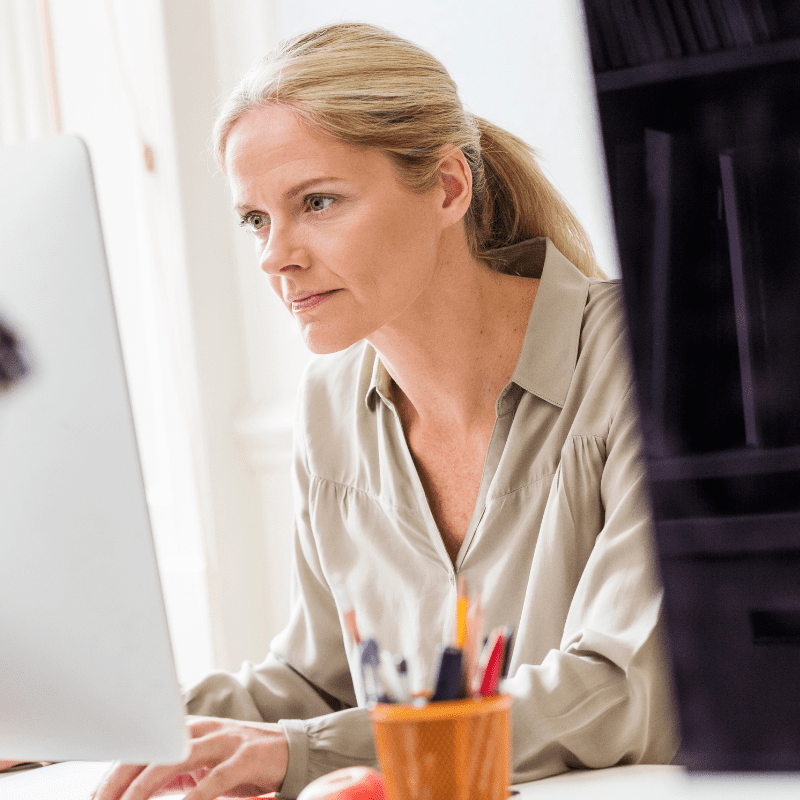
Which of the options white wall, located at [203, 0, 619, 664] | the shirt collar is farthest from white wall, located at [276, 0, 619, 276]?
the shirt collar

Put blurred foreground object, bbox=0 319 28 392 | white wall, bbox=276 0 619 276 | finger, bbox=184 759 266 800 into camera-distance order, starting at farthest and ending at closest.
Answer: white wall, bbox=276 0 619 276 → finger, bbox=184 759 266 800 → blurred foreground object, bbox=0 319 28 392

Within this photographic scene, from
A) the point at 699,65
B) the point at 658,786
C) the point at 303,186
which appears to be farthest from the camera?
the point at 303,186

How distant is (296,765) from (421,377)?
24.3 inches

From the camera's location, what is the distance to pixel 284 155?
44.4 inches

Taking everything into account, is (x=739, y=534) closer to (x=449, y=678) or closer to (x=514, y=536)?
(x=449, y=678)

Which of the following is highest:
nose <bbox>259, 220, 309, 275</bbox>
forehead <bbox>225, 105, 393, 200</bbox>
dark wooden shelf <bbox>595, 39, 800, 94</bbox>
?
forehead <bbox>225, 105, 393, 200</bbox>

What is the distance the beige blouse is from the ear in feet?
0.36

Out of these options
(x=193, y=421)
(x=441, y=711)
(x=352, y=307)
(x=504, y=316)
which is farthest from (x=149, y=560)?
(x=193, y=421)

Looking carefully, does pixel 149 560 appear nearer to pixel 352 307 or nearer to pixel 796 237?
pixel 796 237

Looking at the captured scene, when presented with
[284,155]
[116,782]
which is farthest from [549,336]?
[116,782]

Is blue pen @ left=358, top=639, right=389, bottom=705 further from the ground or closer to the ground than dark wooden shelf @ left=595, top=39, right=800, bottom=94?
closer to the ground

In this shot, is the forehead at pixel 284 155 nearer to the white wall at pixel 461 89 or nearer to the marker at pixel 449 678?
the white wall at pixel 461 89

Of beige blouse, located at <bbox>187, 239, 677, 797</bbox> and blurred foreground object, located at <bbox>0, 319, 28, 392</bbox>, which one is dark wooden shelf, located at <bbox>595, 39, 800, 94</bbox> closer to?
blurred foreground object, located at <bbox>0, 319, 28, 392</bbox>

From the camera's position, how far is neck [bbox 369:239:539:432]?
49.9 inches
